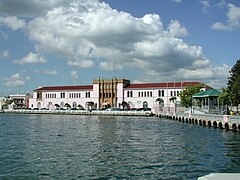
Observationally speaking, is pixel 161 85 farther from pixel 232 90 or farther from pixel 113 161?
pixel 113 161

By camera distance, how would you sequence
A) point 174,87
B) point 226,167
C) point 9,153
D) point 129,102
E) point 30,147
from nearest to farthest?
point 226,167 → point 9,153 → point 30,147 → point 174,87 → point 129,102

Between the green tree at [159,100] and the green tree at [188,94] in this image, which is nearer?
the green tree at [188,94]

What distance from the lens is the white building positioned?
120 metres

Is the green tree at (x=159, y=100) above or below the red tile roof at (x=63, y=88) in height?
below

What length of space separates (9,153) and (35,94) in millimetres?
123107

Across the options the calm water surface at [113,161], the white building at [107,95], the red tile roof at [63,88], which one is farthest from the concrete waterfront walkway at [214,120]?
the red tile roof at [63,88]

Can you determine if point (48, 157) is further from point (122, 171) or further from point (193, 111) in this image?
point (193, 111)

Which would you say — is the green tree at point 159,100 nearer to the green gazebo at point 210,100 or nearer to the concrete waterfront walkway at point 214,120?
the green gazebo at point 210,100

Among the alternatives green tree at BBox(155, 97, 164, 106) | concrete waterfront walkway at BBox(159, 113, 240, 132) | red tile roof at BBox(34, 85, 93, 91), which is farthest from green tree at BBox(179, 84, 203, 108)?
red tile roof at BBox(34, 85, 93, 91)

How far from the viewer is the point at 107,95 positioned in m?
129

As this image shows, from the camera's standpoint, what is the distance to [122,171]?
16.4m

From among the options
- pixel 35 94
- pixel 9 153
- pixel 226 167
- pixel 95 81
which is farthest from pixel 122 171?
pixel 35 94

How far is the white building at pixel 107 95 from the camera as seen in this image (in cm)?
11962

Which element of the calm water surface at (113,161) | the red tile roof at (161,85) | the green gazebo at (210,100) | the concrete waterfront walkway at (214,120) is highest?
the red tile roof at (161,85)
